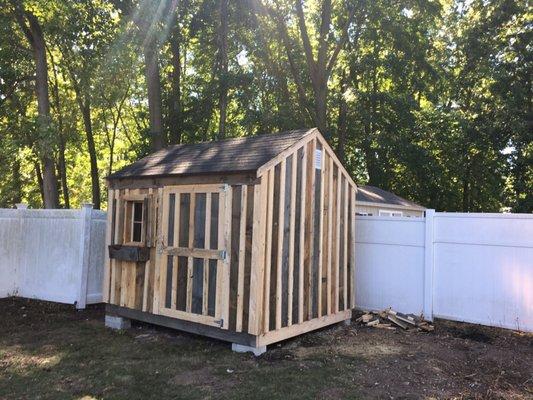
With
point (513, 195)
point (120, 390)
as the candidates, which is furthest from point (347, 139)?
point (120, 390)

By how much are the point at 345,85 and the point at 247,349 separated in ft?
60.6

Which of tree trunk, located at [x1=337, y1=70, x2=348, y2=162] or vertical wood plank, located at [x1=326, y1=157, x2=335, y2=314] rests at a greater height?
tree trunk, located at [x1=337, y1=70, x2=348, y2=162]

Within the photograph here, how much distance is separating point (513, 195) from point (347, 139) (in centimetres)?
777

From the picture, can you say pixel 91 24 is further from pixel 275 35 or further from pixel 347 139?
pixel 347 139

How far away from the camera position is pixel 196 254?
6.14 m

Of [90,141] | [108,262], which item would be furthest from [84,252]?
[90,141]

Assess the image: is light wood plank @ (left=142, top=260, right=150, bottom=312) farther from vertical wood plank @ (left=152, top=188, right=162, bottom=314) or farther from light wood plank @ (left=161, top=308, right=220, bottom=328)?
light wood plank @ (left=161, top=308, right=220, bottom=328)

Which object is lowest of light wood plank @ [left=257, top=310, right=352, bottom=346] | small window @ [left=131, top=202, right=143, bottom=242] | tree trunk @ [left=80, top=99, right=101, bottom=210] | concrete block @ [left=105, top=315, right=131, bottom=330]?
concrete block @ [left=105, top=315, right=131, bottom=330]

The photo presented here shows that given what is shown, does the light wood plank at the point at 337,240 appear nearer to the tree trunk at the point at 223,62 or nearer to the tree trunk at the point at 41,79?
the tree trunk at the point at 41,79

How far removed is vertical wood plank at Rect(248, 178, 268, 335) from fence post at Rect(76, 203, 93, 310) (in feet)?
13.3

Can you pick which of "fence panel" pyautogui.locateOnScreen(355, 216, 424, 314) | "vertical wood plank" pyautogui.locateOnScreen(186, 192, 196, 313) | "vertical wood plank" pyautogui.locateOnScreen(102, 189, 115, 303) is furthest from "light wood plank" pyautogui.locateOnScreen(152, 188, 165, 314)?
"fence panel" pyautogui.locateOnScreen(355, 216, 424, 314)

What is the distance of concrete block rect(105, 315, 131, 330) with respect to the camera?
7098 millimetres

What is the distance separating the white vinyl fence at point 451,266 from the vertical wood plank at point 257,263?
3145 mm

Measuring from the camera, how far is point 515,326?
22.0 feet
